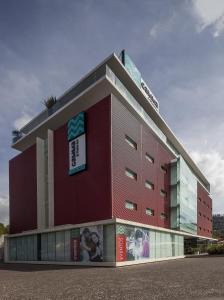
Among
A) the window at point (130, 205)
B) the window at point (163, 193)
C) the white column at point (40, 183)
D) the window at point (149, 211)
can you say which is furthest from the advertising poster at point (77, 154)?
the window at point (163, 193)

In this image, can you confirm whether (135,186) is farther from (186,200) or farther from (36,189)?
(186,200)

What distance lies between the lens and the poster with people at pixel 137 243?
31.7 m

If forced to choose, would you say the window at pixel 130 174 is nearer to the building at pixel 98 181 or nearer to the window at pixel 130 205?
the building at pixel 98 181

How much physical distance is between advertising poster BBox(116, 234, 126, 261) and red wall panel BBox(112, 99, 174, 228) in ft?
8.72

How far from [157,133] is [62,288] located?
3698cm

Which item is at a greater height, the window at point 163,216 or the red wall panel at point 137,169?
the red wall panel at point 137,169

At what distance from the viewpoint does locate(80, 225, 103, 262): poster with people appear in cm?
3036

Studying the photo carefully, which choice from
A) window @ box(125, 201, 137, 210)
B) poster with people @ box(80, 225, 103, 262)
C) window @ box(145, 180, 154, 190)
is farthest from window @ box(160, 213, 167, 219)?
poster with people @ box(80, 225, 103, 262)

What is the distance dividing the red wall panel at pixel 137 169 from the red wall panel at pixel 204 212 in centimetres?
2858

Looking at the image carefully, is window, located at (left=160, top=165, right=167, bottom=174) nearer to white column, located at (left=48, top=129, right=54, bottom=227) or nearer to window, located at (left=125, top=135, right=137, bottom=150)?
window, located at (left=125, top=135, right=137, bottom=150)

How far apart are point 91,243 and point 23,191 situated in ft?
68.5

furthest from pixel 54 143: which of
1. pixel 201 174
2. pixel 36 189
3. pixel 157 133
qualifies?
pixel 201 174

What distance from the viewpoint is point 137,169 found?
3866 cm

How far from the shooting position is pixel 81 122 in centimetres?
3731
